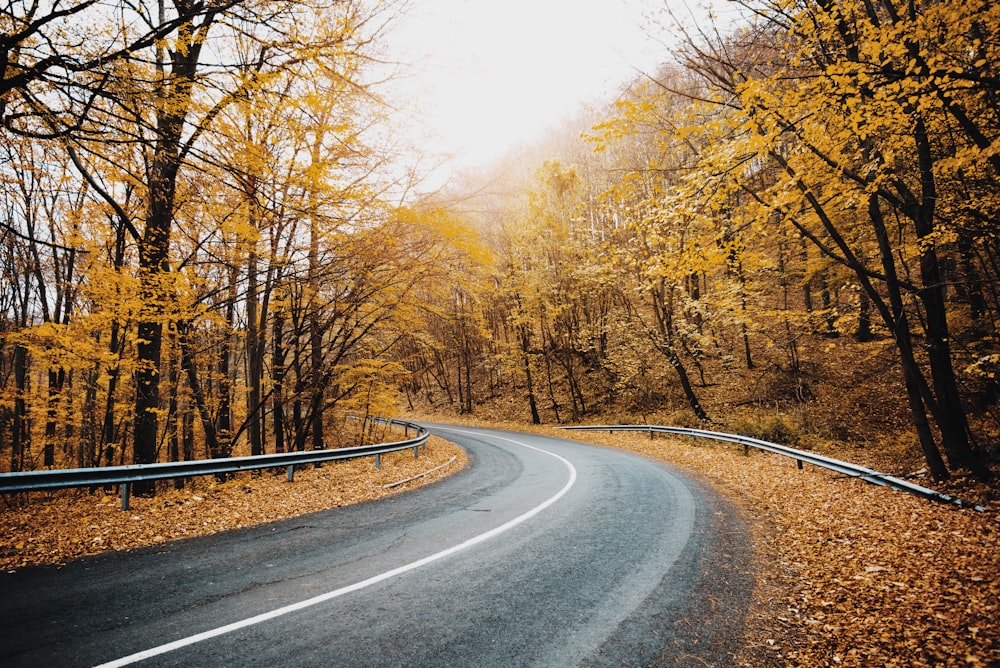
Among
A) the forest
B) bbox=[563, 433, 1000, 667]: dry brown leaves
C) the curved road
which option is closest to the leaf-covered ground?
bbox=[563, 433, 1000, 667]: dry brown leaves

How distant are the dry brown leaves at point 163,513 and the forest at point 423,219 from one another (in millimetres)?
1666

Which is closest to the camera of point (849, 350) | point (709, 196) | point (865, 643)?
point (865, 643)

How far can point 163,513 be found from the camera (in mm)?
6520

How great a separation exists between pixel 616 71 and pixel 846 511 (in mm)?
8099

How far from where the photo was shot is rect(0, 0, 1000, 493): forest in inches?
184

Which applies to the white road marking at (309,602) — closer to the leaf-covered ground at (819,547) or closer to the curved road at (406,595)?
the curved road at (406,595)

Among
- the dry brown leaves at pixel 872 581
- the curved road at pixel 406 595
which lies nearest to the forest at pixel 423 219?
the dry brown leaves at pixel 872 581

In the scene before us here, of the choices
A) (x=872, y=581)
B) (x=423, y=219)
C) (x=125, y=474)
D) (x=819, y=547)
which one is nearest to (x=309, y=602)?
(x=125, y=474)

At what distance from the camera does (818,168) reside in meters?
7.36

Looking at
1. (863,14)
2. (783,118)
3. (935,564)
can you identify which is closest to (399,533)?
(935,564)

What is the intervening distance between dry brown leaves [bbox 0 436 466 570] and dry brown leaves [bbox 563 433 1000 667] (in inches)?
271

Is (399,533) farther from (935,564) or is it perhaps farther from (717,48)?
(717,48)

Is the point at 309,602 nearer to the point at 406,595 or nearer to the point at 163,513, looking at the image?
the point at 406,595

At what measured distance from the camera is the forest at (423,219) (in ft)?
15.3
